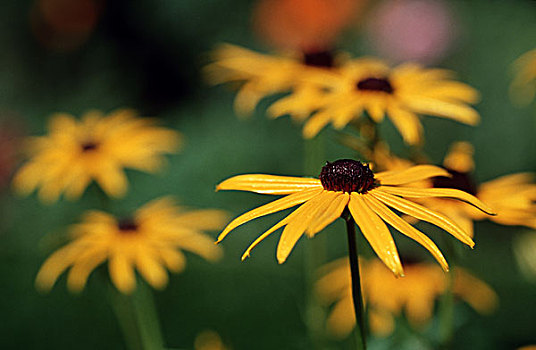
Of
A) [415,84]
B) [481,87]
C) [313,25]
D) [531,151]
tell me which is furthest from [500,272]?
[313,25]

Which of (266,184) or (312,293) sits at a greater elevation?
(266,184)

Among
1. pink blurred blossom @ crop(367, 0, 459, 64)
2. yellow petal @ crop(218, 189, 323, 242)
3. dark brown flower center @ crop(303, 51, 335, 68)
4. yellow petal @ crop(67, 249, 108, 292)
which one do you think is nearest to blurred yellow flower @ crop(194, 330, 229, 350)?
yellow petal @ crop(67, 249, 108, 292)

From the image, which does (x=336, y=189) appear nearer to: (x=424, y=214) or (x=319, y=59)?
(x=424, y=214)

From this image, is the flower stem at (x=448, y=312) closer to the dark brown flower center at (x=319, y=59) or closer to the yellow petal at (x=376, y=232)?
the yellow petal at (x=376, y=232)

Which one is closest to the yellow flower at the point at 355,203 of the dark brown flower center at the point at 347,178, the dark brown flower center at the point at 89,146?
the dark brown flower center at the point at 347,178

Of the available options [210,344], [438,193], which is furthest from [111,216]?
[438,193]

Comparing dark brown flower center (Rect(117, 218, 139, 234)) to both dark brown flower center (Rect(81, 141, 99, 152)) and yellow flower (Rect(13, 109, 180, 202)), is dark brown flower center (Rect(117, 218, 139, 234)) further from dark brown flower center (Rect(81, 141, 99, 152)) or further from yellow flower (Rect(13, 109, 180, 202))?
dark brown flower center (Rect(81, 141, 99, 152))

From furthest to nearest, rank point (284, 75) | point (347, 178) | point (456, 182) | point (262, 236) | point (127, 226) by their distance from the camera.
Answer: point (284, 75) < point (127, 226) < point (456, 182) < point (347, 178) < point (262, 236)

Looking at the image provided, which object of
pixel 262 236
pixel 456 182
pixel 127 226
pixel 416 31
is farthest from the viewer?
pixel 416 31
